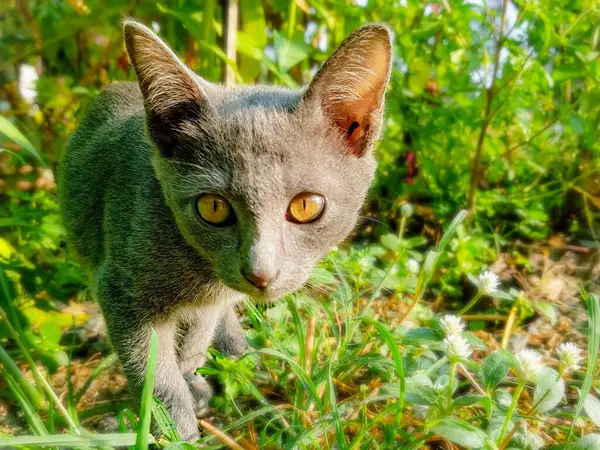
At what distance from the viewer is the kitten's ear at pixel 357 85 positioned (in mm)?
1443

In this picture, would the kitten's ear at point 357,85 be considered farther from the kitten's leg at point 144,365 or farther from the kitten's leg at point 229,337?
the kitten's leg at point 229,337

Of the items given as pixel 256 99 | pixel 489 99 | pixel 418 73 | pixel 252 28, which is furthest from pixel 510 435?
pixel 252 28

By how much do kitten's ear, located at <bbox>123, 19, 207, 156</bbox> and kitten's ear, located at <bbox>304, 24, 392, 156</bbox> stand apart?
31 centimetres

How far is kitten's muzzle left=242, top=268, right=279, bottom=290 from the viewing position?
1364mm

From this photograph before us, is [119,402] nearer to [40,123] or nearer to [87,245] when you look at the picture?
[87,245]

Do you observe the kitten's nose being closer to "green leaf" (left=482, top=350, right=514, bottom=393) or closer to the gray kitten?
the gray kitten

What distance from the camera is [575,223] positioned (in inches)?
114

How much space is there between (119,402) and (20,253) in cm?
68

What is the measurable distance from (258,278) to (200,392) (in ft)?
2.38

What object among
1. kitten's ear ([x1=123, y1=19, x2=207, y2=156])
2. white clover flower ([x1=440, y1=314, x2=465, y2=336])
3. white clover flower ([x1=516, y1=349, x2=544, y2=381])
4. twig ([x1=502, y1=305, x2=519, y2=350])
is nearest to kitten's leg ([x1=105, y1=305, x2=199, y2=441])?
kitten's ear ([x1=123, y1=19, x2=207, y2=156])

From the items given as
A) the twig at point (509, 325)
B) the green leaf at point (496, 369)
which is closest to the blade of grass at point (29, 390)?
the green leaf at point (496, 369)

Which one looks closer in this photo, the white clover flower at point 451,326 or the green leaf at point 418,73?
the white clover flower at point 451,326

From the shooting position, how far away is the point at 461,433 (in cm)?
125

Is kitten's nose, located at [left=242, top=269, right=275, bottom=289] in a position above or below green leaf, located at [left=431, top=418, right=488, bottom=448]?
above
